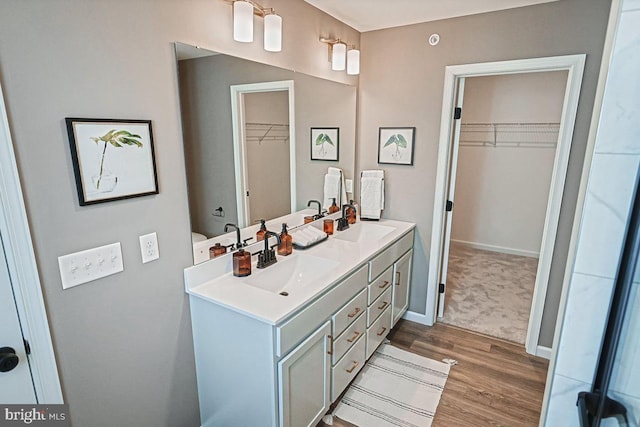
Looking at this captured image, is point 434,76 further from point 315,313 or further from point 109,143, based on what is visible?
point 109,143

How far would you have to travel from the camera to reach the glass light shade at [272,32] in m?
1.86

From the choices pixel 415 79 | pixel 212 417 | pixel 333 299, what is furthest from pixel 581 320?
pixel 415 79

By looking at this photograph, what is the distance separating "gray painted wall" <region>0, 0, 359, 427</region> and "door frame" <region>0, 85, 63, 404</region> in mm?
25

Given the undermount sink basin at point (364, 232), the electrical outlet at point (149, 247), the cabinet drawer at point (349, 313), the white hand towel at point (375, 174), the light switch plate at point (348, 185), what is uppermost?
the white hand towel at point (375, 174)

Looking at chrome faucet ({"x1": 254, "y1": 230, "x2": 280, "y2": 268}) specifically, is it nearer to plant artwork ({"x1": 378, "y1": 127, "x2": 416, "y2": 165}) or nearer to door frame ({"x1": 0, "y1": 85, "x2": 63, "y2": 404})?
door frame ({"x1": 0, "y1": 85, "x2": 63, "y2": 404})

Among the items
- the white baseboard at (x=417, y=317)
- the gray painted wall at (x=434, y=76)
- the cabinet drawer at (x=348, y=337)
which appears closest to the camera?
the cabinet drawer at (x=348, y=337)

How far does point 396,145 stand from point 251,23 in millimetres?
1617

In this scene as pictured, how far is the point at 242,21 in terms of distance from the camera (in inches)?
66.1

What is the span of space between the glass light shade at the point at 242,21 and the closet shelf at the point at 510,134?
4.00 meters

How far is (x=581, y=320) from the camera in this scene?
107 centimetres

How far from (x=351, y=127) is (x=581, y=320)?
88.5 inches

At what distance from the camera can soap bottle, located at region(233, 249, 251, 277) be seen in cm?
182

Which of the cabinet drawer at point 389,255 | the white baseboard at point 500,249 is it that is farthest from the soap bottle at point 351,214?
the white baseboard at point 500,249

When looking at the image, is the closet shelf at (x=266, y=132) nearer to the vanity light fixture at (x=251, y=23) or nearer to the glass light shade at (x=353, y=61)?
the vanity light fixture at (x=251, y=23)
